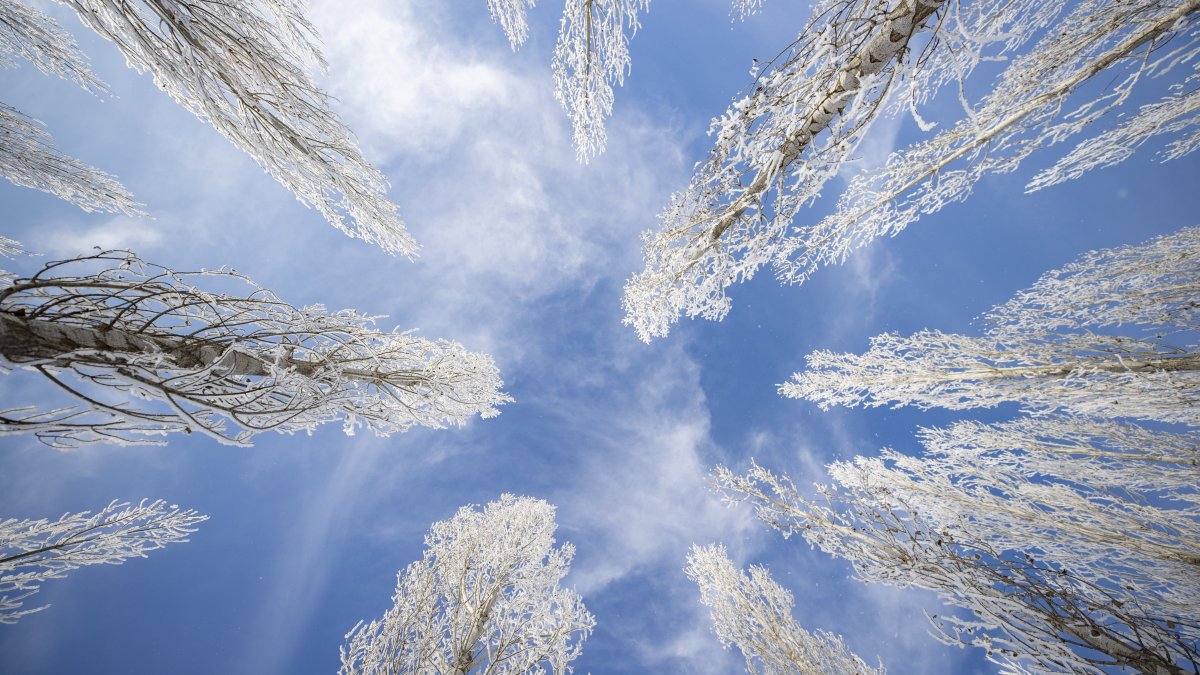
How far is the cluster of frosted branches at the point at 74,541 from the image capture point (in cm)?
352

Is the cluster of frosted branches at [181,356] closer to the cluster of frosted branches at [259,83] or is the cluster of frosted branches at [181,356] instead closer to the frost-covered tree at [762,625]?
the cluster of frosted branches at [259,83]

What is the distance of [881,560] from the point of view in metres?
3.46

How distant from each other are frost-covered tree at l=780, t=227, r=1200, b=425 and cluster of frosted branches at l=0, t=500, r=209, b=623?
866cm

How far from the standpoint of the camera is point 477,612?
573cm

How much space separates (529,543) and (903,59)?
8320 millimetres

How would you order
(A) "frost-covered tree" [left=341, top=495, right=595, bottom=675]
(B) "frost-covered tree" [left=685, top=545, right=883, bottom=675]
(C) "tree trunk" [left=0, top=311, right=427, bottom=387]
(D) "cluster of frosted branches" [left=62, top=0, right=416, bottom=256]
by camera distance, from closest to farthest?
(C) "tree trunk" [left=0, top=311, right=427, bottom=387], (D) "cluster of frosted branches" [left=62, top=0, right=416, bottom=256], (A) "frost-covered tree" [left=341, top=495, right=595, bottom=675], (B) "frost-covered tree" [left=685, top=545, right=883, bottom=675]

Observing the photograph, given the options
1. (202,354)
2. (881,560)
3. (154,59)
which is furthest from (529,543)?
→ (154,59)

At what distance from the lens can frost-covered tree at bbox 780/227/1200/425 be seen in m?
3.64

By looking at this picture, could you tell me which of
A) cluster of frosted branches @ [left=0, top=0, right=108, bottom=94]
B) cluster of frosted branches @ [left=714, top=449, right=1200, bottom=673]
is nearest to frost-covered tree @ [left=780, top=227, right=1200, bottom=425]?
cluster of frosted branches @ [left=714, top=449, right=1200, bottom=673]

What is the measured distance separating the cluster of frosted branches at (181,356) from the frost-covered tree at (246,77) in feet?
4.56

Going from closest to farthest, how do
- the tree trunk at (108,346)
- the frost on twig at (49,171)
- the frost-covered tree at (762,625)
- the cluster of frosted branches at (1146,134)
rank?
1. the tree trunk at (108,346)
2. the cluster of frosted branches at (1146,134)
3. the frost on twig at (49,171)
4. the frost-covered tree at (762,625)

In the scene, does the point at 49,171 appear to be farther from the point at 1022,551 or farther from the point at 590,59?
the point at 1022,551

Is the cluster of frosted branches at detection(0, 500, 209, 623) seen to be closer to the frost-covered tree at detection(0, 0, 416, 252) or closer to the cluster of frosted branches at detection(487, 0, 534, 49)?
the frost-covered tree at detection(0, 0, 416, 252)

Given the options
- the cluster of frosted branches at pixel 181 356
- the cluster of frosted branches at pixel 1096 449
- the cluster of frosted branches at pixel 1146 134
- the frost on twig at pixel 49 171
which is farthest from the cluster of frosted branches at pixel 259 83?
the cluster of frosted branches at pixel 1096 449
